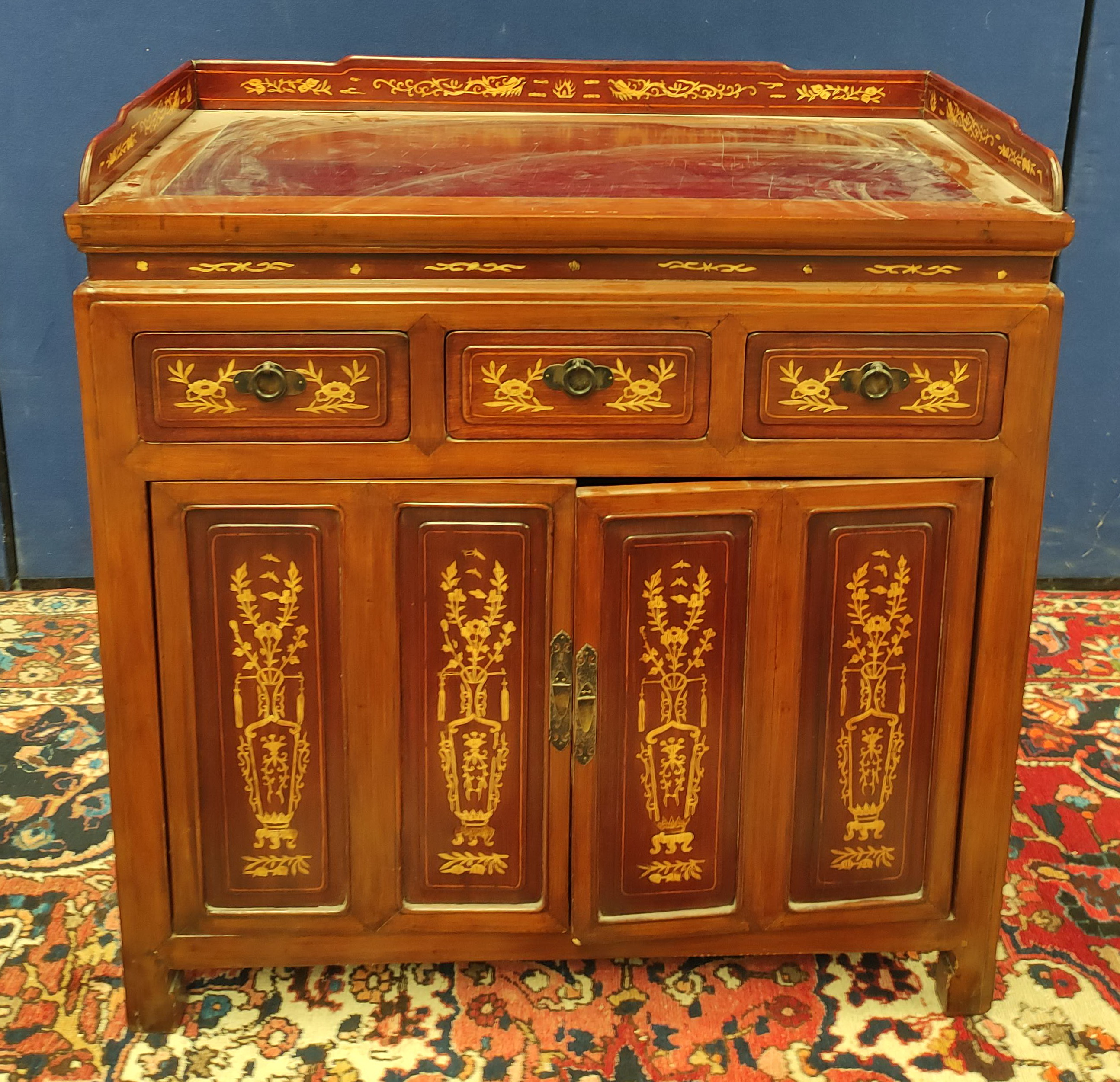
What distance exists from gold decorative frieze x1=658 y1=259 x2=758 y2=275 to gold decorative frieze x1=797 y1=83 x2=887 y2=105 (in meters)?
0.76

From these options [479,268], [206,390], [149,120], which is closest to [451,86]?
[149,120]

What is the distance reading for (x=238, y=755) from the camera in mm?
1810

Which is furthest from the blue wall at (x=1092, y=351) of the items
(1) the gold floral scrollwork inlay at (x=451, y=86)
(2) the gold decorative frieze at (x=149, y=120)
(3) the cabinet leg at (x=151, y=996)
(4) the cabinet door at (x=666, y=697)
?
(3) the cabinet leg at (x=151, y=996)

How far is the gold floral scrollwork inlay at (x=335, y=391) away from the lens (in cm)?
166

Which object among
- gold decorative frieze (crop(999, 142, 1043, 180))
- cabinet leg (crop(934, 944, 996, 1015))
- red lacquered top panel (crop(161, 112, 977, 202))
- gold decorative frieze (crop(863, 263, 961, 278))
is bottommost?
cabinet leg (crop(934, 944, 996, 1015))

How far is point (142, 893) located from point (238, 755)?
9.4 inches

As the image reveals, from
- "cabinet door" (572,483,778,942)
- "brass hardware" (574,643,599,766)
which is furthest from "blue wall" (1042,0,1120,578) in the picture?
"brass hardware" (574,643,599,766)

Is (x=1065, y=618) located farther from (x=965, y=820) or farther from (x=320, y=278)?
(x=320, y=278)

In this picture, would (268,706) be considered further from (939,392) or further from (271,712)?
(939,392)

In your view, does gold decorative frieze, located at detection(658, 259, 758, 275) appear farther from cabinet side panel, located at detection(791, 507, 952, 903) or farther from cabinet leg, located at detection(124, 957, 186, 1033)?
cabinet leg, located at detection(124, 957, 186, 1033)

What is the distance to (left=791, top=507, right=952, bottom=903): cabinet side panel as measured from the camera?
5.78 ft

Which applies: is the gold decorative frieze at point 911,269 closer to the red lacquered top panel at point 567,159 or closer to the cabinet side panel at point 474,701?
the red lacquered top panel at point 567,159

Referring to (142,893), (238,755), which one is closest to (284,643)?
(238,755)

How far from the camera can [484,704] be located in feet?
5.93
